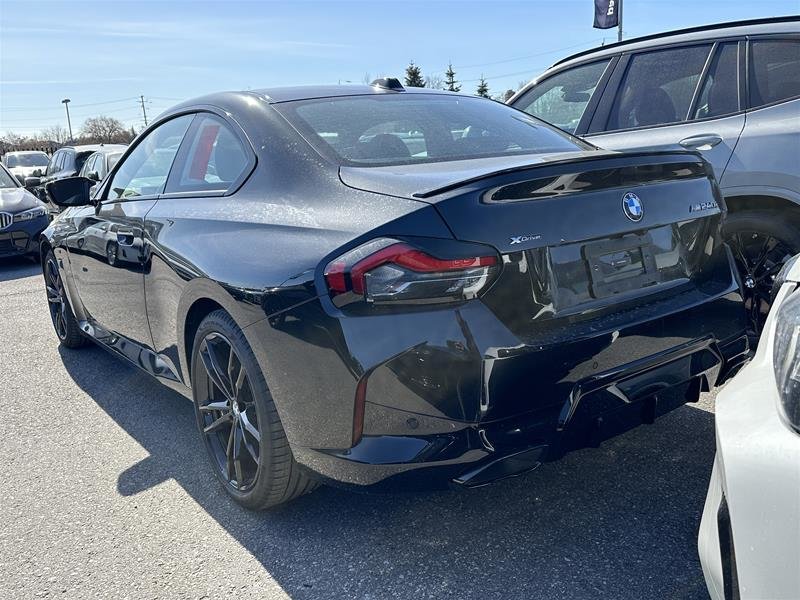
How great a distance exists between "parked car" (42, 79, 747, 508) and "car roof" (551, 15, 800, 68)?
1740 mm

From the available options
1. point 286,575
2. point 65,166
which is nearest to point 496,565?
point 286,575

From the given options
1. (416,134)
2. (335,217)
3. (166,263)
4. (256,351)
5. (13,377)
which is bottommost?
(13,377)

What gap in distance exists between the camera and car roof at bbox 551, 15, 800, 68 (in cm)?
381

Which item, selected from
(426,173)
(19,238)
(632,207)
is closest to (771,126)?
(632,207)

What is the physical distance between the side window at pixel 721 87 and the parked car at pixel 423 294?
1.46 m

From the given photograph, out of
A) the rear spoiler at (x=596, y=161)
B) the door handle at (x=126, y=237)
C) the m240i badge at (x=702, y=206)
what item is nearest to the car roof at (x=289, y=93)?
the door handle at (x=126, y=237)

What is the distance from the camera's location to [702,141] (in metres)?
3.80

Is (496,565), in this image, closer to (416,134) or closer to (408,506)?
(408,506)

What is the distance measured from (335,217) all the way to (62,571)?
158 centimetres

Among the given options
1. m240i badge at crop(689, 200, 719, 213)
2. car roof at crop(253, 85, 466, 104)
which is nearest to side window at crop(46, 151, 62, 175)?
car roof at crop(253, 85, 466, 104)

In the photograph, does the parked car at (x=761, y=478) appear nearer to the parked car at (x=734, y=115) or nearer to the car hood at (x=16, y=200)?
the parked car at (x=734, y=115)

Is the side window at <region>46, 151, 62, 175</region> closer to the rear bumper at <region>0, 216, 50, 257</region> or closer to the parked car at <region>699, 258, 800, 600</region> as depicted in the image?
the rear bumper at <region>0, 216, 50, 257</region>

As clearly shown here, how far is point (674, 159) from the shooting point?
97.5 inches

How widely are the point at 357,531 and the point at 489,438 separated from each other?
0.84 meters
